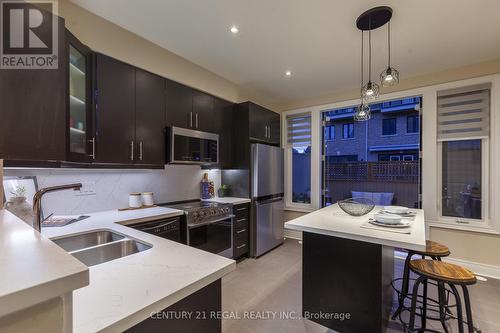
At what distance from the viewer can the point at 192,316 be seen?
36.4 inches

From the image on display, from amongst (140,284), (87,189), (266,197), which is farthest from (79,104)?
(266,197)

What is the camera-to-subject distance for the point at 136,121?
7.79 feet

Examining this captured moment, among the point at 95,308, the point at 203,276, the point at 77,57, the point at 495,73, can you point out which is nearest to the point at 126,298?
the point at 95,308

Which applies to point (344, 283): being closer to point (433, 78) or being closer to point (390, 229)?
point (390, 229)

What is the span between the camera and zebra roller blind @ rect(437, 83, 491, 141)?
9.80 ft

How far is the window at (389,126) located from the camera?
4.14 meters

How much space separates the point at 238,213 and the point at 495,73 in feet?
12.5

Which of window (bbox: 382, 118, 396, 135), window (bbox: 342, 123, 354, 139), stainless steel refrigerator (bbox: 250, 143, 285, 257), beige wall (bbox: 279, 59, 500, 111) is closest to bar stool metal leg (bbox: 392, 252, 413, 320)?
stainless steel refrigerator (bbox: 250, 143, 285, 257)

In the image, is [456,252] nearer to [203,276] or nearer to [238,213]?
[238,213]

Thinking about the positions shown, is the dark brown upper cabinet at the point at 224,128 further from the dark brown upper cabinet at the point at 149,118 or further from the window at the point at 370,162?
the window at the point at 370,162

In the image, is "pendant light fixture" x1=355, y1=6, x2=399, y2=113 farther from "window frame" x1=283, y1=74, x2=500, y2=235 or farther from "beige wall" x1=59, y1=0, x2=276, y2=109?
"beige wall" x1=59, y1=0, x2=276, y2=109

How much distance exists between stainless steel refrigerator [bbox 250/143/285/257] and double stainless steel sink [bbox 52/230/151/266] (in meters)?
2.10

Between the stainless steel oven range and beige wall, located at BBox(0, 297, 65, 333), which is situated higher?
beige wall, located at BBox(0, 297, 65, 333)

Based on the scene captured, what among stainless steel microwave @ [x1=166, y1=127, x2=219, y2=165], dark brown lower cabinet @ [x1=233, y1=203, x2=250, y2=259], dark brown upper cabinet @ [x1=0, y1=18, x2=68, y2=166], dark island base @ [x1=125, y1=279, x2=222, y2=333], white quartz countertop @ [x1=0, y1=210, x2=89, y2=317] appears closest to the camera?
white quartz countertop @ [x1=0, y1=210, x2=89, y2=317]
